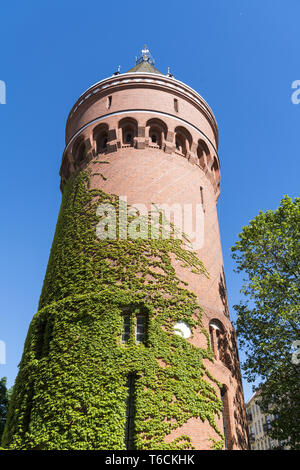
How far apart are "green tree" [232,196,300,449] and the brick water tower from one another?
1231 mm

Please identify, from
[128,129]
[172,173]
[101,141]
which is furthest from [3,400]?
[128,129]

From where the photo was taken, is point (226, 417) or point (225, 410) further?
point (225, 410)

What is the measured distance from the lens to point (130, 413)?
1138cm

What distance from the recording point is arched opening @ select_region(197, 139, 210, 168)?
20.2 meters

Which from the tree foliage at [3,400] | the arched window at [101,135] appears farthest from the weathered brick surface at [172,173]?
the tree foliage at [3,400]

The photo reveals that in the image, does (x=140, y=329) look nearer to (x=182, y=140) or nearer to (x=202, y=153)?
(x=182, y=140)

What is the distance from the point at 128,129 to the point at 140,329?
10.3 meters

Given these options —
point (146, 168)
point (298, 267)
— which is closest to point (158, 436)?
point (298, 267)

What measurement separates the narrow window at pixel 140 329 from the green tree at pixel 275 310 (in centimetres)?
521

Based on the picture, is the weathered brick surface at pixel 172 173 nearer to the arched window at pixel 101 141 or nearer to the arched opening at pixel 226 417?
the arched opening at pixel 226 417

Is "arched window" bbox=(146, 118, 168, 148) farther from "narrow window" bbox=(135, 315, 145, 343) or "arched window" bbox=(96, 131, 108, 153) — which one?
"narrow window" bbox=(135, 315, 145, 343)

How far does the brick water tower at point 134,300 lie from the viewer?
37.0ft
